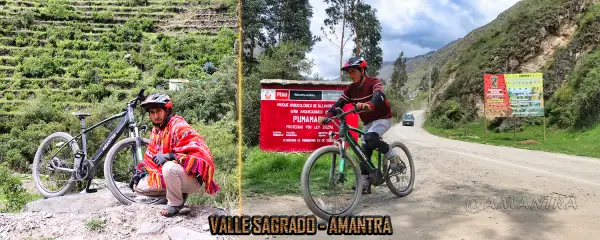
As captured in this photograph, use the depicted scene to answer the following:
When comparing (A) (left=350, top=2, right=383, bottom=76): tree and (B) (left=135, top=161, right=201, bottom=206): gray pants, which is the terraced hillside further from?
(A) (left=350, top=2, right=383, bottom=76): tree

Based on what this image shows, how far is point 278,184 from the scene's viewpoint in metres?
2.55

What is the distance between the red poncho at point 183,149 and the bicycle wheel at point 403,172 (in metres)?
1.10

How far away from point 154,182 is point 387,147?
4.78ft

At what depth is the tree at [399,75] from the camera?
200 cm

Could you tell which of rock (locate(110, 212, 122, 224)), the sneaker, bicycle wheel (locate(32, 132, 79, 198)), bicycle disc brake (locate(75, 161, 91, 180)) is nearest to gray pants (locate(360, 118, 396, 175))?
the sneaker

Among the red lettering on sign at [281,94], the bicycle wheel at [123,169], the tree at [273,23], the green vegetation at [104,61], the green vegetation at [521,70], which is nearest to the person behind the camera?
the green vegetation at [521,70]

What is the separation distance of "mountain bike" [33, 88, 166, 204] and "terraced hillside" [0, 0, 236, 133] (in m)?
7.25

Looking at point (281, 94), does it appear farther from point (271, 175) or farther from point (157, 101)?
point (157, 101)

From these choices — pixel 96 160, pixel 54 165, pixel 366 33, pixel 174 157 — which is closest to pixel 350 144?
pixel 366 33

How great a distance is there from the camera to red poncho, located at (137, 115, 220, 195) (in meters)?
2.34

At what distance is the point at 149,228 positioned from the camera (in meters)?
2.43

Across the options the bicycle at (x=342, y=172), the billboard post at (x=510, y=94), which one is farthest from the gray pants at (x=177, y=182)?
the billboard post at (x=510, y=94)

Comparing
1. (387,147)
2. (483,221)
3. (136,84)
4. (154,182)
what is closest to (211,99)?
(154,182)

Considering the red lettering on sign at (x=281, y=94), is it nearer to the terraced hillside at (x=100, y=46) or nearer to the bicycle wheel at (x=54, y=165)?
the bicycle wheel at (x=54, y=165)
